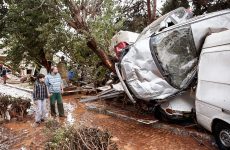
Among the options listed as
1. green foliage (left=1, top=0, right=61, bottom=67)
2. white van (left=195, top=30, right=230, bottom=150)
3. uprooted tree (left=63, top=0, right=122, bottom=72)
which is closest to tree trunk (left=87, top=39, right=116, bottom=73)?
uprooted tree (left=63, top=0, right=122, bottom=72)

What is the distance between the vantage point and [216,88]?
5910 millimetres

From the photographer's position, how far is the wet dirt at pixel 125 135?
693 centimetres

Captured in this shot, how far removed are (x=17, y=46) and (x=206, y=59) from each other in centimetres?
1546

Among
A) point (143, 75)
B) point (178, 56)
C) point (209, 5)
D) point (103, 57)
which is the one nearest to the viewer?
point (178, 56)

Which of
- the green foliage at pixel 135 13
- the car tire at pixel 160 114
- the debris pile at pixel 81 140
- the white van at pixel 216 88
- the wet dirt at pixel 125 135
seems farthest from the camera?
the green foliage at pixel 135 13

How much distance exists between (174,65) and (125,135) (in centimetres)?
234

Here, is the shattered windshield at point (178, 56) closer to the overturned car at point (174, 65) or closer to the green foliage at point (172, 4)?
the overturned car at point (174, 65)

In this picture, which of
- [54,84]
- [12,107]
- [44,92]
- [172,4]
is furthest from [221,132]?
[172,4]

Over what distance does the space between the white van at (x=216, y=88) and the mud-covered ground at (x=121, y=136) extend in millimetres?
738

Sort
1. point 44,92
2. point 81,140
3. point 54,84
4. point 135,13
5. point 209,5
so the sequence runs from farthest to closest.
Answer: point 135,13, point 209,5, point 54,84, point 44,92, point 81,140

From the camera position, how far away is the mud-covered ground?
694 cm

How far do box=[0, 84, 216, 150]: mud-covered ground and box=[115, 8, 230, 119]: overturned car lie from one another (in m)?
0.74

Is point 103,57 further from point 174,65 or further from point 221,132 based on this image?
point 221,132

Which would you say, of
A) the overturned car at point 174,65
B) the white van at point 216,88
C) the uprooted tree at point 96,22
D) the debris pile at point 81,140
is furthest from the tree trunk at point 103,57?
the debris pile at point 81,140
